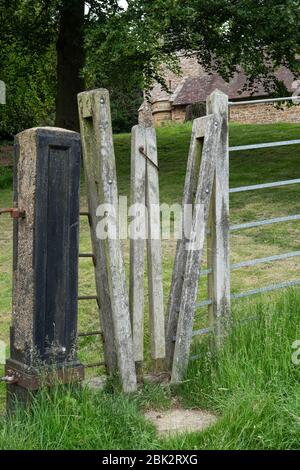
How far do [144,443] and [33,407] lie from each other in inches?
23.7

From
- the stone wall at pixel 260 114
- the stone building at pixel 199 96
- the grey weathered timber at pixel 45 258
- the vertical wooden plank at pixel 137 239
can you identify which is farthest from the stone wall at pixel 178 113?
the grey weathered timber at pixel 45 258

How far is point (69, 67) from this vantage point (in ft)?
53.5

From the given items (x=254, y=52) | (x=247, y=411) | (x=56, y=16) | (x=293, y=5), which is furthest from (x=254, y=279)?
(x=56, y=16)

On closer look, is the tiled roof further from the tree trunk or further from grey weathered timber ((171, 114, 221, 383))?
grey weathered timber ((171, 114, 221, 383))

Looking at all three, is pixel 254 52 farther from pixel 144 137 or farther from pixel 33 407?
pixel 33 407

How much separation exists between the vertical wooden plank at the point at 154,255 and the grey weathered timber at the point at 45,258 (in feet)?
2.43

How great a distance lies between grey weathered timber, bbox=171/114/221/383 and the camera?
4258 mm

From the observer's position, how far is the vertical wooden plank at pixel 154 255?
436 centimetres

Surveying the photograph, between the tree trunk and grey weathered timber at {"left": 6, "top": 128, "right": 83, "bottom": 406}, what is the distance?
12.6 metres

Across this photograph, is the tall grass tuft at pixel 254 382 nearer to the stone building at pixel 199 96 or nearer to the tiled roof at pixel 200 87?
the stone building at pixel 199 96

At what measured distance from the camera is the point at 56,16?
1806 centimetres

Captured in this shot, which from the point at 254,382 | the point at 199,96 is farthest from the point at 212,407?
the point at 199,96

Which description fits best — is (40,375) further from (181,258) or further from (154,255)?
(181,258)
